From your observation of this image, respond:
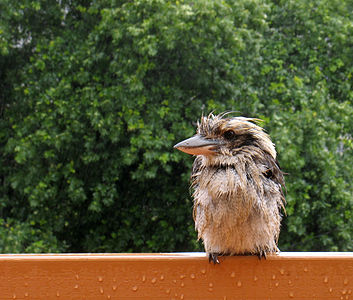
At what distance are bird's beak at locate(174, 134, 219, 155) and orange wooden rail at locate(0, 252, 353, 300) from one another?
1.35ft

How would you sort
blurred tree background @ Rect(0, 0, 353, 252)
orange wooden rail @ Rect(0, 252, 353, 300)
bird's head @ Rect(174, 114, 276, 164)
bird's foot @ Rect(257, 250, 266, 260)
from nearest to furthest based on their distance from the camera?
orange wooden rail @ Rect(0, 252, 353, 300) → bird's foot @ Rect(257, 250, 266, 260) → bird's head @ Rect(174, 114, 276, 164) → blurred tree background @ Rect(0, 0, 353, 252)

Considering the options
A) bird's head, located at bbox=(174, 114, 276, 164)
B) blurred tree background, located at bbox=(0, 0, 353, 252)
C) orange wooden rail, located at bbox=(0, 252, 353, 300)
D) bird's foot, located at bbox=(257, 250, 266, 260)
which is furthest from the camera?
blurred tree background, located at bbox=(0, 0, 353, 252)

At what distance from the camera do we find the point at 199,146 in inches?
75.9

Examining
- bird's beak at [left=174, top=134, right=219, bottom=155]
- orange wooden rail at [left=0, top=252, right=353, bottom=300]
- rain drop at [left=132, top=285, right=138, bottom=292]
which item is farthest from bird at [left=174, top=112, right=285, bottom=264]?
rain drop at [left=132, top=285, right=138, bottom=292]

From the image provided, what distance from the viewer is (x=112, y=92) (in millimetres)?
7090

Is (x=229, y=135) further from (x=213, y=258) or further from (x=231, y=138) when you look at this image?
(x=213, y=258)

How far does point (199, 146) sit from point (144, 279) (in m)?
0.54

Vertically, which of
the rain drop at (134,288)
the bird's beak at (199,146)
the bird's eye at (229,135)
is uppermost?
the bird's eye at (229,135)

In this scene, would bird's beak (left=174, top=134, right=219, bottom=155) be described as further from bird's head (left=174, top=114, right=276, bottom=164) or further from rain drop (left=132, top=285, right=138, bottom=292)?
rain drop (left=132, top=285, right=138, bottom=292)

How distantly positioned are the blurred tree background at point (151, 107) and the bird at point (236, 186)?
455cm

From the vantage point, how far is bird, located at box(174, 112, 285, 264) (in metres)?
1.92

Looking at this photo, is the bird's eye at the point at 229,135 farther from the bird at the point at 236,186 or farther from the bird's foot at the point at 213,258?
Result: the bird's foot at the point at 213,258

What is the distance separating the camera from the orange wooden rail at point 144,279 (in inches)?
67.2

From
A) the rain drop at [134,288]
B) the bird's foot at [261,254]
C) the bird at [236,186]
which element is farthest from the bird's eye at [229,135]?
the rain drop at [134,288]
